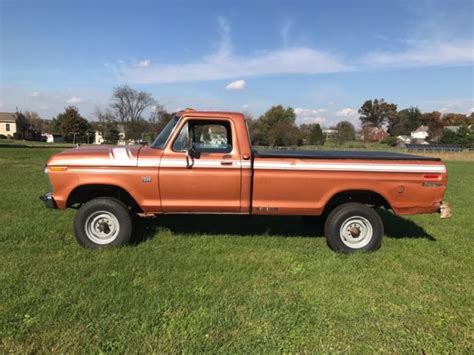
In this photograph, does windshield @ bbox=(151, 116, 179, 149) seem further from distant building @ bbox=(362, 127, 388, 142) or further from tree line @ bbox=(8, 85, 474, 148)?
distant building @ bbox=(362, 127, 388, 142)

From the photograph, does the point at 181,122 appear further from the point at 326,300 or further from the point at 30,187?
the point at 30,187

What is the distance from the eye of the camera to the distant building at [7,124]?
294ft

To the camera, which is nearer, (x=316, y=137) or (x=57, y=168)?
(x=57, y=168)

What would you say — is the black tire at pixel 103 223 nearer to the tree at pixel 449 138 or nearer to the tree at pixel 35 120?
the tree at pixel 449 138

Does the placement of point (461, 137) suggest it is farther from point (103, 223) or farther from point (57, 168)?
point (57, 168)

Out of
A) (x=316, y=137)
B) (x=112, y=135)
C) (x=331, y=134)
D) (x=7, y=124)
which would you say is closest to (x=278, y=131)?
(x=316, y=137)

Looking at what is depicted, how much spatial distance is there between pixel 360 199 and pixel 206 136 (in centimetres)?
254

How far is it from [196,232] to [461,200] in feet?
29.1

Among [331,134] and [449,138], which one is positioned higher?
[331,134]

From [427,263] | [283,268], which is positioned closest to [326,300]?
[283,268]

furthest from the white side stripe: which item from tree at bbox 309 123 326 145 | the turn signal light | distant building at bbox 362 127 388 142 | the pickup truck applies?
distant building at bbox 362 127 388 142

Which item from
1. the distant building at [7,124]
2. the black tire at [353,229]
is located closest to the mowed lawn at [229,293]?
the black tire at [353,229]

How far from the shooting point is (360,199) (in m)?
6.29

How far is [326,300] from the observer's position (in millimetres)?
4406
